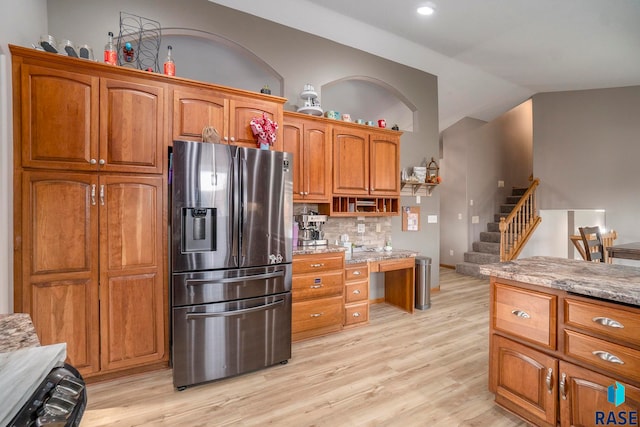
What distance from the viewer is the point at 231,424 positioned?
6.26 ft

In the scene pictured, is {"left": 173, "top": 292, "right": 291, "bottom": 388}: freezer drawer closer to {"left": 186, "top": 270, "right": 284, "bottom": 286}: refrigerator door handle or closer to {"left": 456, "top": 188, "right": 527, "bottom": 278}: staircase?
{"left": 186, "top": 270, "right": 284, "bottom": 286}: refrigerator door handle

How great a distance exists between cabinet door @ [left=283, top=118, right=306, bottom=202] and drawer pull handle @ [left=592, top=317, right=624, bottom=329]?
260 cm

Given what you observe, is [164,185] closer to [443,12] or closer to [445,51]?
[443,12]

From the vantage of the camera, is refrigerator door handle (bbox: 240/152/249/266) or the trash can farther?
the trash can

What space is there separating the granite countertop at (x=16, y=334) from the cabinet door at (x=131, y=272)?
121cm

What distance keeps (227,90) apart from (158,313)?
2037mm

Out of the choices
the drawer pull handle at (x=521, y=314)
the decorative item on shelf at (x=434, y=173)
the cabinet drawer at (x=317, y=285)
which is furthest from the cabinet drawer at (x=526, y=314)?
the decorative item on shelf at (x=434, y=173)

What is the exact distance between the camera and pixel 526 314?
1.80 meters

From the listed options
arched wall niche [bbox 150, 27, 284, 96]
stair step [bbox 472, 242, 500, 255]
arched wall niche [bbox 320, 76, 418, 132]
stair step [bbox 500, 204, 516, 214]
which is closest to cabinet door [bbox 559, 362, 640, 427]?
arched wall niche [bbox 150, 27, 284, 96]

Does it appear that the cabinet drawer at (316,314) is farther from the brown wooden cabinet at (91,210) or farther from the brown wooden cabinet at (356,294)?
the brown wooden cabinet at (91,210)

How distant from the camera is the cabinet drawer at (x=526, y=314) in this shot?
169 cm

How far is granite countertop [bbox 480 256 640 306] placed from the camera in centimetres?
146

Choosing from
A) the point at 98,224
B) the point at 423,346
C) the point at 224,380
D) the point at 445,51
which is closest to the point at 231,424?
the point at 224,380

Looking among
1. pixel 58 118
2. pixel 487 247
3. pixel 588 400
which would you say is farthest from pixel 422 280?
pixel 58 118
